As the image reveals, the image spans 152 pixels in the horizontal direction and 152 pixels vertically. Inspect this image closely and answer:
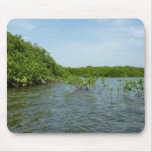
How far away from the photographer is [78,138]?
2.30 metres

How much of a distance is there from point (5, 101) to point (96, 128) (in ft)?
4.31

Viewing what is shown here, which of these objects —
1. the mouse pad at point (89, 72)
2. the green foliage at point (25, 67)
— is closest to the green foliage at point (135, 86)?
the mouse pad at point (89, 72)

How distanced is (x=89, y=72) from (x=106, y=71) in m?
0.27

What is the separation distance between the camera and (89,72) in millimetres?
2695

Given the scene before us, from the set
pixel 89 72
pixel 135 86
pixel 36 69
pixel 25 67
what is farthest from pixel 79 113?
pixel 25 67

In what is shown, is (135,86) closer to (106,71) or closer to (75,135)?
(106,71)

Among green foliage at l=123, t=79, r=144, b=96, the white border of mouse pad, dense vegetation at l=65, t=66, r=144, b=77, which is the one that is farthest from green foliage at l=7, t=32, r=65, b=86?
green foliage at l=123, t=79, r=144, b=96

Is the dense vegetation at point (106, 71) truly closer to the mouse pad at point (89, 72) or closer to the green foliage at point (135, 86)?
the mouse pad at point (89, 72)

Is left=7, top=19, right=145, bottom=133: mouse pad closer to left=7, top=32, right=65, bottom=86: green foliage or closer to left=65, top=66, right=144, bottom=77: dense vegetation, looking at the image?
left=65, top=66, right=144, bottom=77: dense vegetation

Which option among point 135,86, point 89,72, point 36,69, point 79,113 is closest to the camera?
point 79,113
